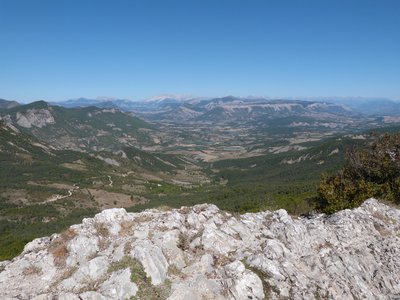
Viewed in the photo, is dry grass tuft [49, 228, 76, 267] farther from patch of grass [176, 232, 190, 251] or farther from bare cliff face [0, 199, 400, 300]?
patch of grass [176, 232, 190, 251]

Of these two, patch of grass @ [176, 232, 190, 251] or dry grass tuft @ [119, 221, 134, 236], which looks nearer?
patch of grass @ [176, 232, 190, 251]

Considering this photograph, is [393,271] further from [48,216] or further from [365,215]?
[48,216]

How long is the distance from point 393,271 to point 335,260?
593 centimetres

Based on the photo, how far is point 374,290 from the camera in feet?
102

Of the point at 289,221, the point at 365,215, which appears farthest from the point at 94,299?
the point at 365,215

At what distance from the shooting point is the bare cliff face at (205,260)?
25.9 metres

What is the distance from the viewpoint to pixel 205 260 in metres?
28.8

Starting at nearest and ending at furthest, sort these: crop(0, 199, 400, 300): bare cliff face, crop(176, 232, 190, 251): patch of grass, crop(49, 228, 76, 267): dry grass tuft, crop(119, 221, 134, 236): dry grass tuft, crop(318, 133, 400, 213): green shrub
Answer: crop(0, 199, 400, 300): bare cliff face < crop(49, 228, 76, 267): dry grass tuft < crop(176, 232, 190, 251): patch of grass < crop(119, 221, 134, 236): dry grass tuft < crop(318, 133, 400, 213): green shrub

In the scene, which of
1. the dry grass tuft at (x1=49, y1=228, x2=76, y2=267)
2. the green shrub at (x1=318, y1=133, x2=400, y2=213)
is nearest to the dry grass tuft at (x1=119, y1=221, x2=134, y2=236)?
the dry grass tuft at (x1=49, y1=228, x2=76, y2=267)

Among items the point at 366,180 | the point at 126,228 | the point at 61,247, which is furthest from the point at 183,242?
the point at 366,180

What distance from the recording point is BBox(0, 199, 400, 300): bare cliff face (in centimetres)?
2592

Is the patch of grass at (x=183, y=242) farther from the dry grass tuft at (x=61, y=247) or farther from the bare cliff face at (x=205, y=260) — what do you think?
the dry grass tuft at (x=61, y=247)

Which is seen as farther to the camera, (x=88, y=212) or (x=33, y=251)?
(x=88, y=212)

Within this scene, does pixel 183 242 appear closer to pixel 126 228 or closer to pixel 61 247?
pixel 126 228
